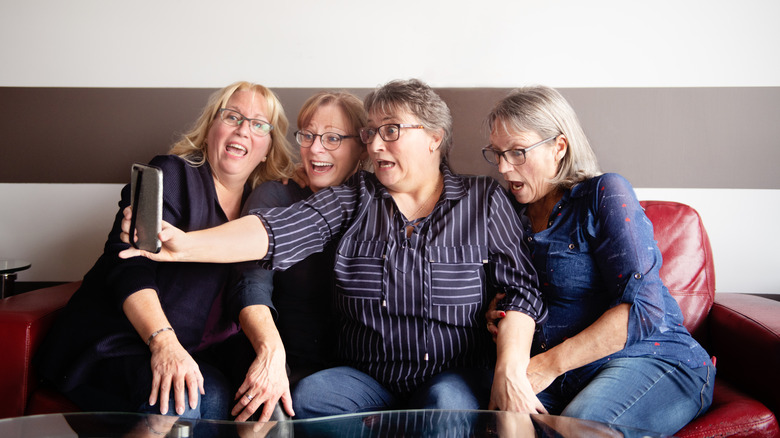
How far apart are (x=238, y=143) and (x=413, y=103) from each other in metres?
0.62

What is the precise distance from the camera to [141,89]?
8.02 feet

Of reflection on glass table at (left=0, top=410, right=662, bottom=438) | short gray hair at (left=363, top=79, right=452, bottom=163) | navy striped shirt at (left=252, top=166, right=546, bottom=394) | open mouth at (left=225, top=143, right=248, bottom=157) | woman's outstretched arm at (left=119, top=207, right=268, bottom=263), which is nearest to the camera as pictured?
reflection on glass table at (left=0, top=410, right=662, bottom=438)

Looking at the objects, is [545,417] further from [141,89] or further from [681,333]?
[141,89]

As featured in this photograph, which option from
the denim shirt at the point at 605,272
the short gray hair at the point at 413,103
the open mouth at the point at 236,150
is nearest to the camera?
the denim shirt at the point at 605,272

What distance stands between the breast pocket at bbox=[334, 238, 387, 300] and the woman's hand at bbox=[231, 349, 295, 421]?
11.6 inches

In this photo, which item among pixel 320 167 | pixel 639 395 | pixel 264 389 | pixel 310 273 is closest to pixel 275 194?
pixel 320 167

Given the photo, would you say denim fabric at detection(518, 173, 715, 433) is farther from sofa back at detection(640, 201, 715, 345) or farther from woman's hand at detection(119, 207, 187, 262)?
woman's hand at detection(119, 207, 187, 262)

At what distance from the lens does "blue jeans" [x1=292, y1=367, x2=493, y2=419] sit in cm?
150

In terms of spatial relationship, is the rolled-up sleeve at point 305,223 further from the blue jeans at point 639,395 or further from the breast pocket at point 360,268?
the blue jeans at point 639,395

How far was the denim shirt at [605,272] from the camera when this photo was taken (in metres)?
1.52

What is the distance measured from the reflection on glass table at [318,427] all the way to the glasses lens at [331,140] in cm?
96

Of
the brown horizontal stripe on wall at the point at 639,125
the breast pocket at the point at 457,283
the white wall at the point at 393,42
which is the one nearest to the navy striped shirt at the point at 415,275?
the breast pocket at the point at 457,283

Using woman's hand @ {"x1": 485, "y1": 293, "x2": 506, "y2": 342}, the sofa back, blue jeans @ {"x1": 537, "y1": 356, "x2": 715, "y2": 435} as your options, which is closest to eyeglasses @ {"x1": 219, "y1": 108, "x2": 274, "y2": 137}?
woman's hand @ {"x1": 485, "y1": 293, "x2": 506, "y2": 342}

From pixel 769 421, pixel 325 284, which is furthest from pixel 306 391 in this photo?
pixel 769 421
